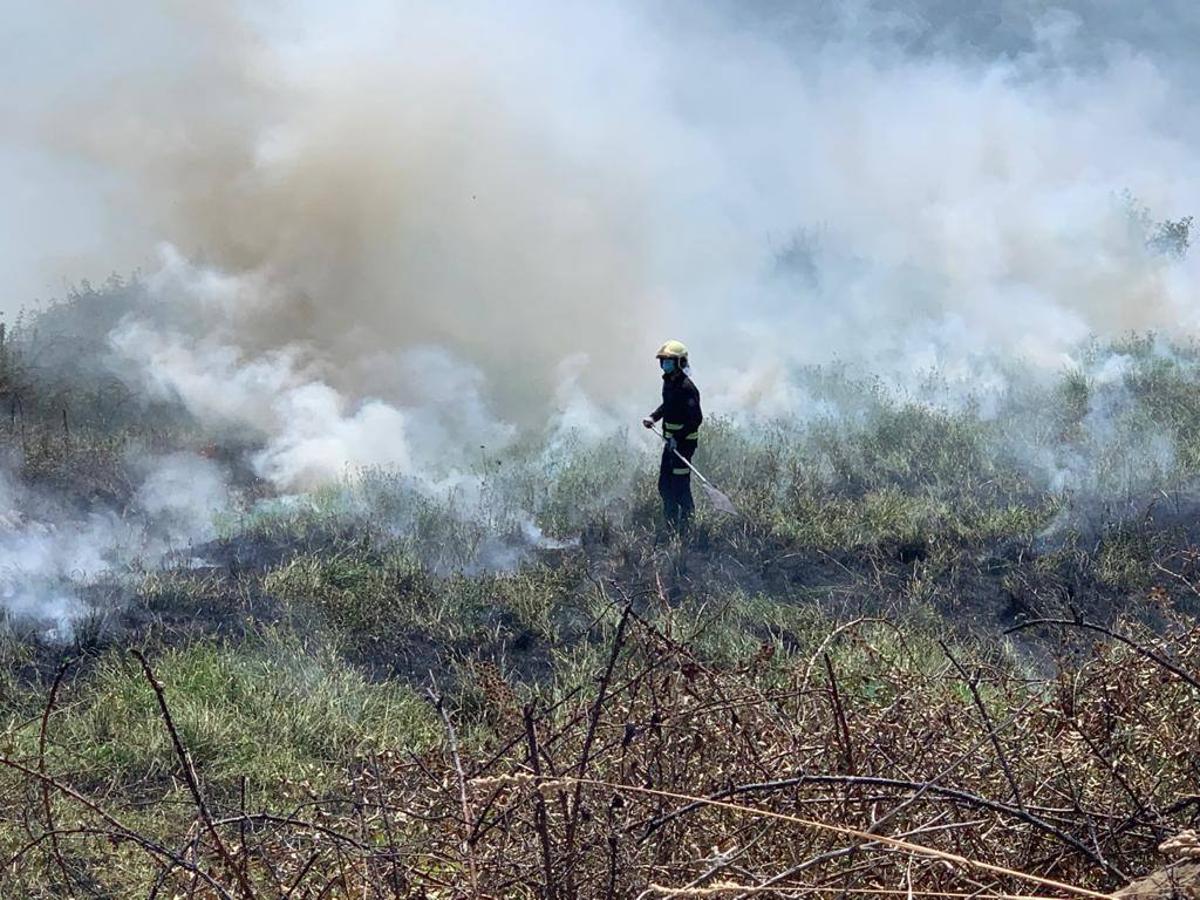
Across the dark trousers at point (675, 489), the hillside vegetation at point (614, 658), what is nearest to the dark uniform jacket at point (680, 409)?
the dark trousers at point (675, 489)

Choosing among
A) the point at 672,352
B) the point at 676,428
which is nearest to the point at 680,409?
the point at 676,428

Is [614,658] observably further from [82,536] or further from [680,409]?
[82,536]

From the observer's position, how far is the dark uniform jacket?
8656mm

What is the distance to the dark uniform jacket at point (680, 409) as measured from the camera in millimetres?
8656

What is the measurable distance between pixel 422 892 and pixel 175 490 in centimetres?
933

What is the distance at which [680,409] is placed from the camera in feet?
28.5

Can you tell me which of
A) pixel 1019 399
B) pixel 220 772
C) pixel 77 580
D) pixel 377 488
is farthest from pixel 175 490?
pixel 1019 399

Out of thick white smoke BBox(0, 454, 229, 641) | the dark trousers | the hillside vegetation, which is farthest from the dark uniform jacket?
thick white smoke BBox(0, 454, 229, 641)

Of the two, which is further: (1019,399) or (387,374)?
(387,374)

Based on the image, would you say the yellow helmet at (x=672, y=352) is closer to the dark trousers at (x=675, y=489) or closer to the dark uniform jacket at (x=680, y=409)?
the dark uniform jacket at (x=680, y=409)

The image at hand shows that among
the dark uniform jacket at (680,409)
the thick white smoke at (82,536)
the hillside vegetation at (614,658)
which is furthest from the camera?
the dark uniform jacket at (680,409)

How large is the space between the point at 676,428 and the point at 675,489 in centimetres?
55

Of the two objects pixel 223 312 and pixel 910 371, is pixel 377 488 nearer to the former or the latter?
pixel 223 312

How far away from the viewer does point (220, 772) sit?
4.59 meters
